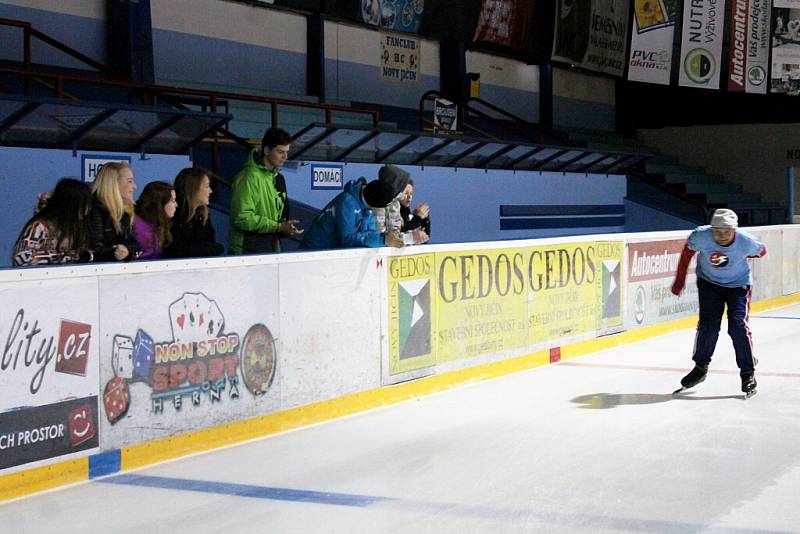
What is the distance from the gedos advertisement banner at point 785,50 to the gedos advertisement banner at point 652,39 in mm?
1856

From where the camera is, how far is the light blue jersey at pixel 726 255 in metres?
9.33

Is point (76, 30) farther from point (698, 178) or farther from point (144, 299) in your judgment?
point (698, 178)

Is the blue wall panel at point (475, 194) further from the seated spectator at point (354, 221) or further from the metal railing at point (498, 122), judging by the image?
the seated spectator at point (354, 221)

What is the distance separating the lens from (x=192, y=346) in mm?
7355

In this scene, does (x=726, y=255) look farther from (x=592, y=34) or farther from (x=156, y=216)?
(x=592, y=34)

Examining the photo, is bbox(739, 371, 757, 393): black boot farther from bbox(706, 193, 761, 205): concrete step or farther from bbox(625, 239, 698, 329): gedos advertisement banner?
bbox(706, 193, 761, 205): concrete step

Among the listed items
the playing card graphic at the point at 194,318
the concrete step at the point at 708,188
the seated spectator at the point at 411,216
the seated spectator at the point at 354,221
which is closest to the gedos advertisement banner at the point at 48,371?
the playing card graphic at the point at 194,318

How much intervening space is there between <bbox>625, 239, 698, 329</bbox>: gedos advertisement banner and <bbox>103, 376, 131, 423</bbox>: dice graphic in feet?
24.6

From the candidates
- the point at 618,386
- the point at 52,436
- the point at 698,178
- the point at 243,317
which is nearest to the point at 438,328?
the point at 618,386

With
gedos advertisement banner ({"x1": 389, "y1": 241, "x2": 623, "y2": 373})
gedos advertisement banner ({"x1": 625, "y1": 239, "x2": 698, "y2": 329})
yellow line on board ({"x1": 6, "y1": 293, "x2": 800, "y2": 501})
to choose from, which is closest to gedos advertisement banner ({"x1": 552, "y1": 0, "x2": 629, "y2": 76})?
gedos advertisement banner ({"x1": 625, "y1": 239, "x2": 698, "y2": 329})

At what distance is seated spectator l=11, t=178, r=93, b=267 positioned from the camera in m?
6.82

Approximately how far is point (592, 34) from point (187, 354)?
60.4 feet

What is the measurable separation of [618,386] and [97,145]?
5914mm

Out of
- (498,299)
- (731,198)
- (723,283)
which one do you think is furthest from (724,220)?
(731,198)
